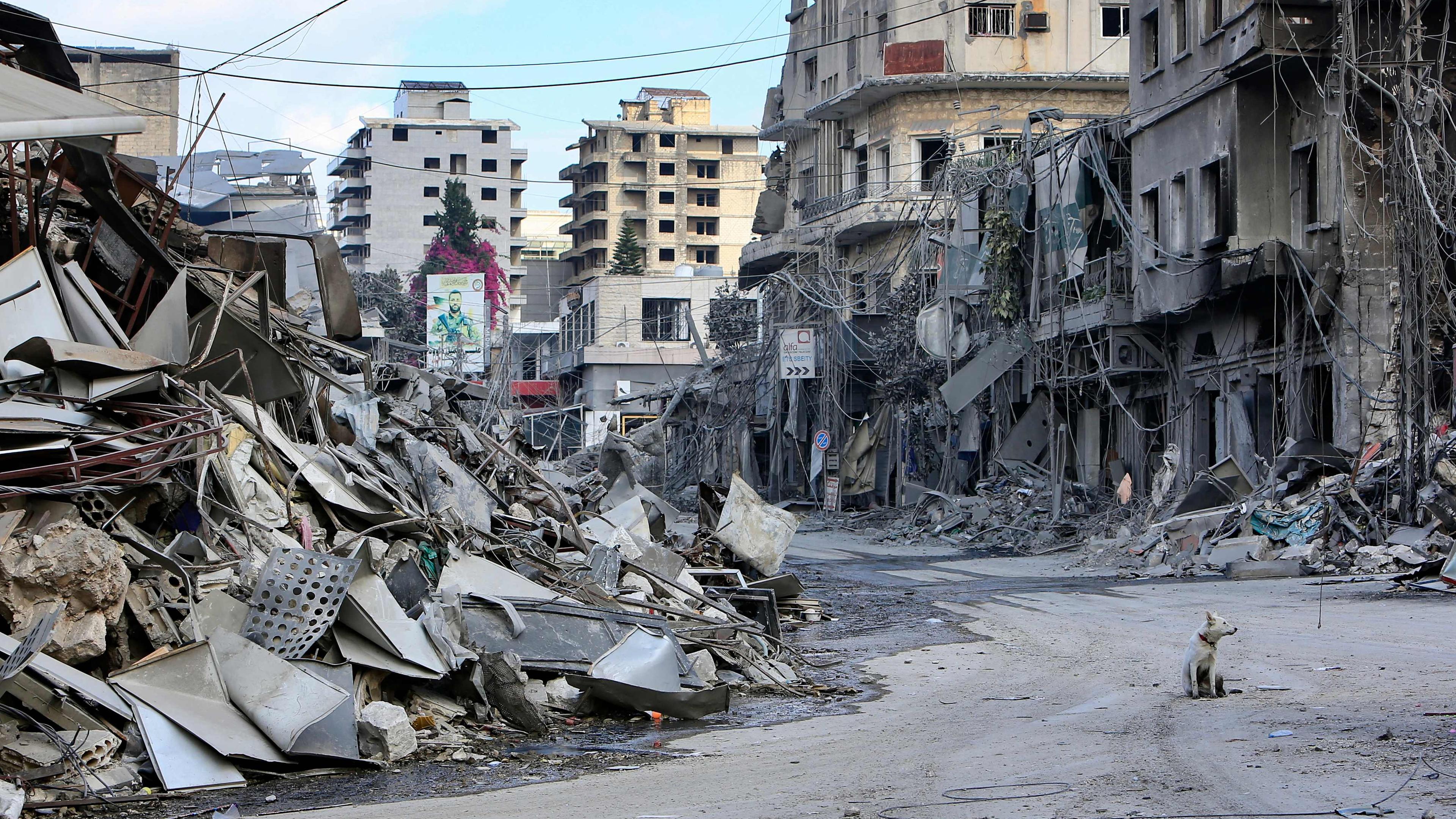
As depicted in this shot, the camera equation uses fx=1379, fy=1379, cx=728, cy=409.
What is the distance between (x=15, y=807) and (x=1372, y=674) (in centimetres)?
893

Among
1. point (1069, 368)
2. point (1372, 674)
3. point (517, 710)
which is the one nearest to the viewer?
point (517, 710)

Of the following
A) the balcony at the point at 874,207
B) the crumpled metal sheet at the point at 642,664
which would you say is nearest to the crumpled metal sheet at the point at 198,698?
the crumpled metal sheet at the point at 642,664

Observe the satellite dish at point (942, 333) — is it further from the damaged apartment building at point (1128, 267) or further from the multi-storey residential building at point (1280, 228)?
the multi-storey residential building at point (1280, 228)

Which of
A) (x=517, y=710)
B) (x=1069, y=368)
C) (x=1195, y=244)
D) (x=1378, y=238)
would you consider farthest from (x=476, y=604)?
(x=1069, y=368)

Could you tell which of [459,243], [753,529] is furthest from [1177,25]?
[459,243]

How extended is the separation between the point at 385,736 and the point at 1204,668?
218 inches

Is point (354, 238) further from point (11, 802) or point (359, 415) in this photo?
point (11, 802)

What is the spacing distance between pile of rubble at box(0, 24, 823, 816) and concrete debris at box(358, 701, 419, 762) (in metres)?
0.01

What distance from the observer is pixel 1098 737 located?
8.25m

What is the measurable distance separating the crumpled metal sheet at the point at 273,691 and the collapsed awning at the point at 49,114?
3.08 m

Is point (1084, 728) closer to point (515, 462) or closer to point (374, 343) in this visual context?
A: point (515, 462)

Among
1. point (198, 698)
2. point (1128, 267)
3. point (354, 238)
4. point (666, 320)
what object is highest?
point (354, 238)

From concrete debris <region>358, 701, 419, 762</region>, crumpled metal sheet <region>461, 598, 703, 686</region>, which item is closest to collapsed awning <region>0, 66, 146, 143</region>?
concrete debris <region>358, 701, 419, 762</region>

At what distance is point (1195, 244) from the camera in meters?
27.2
